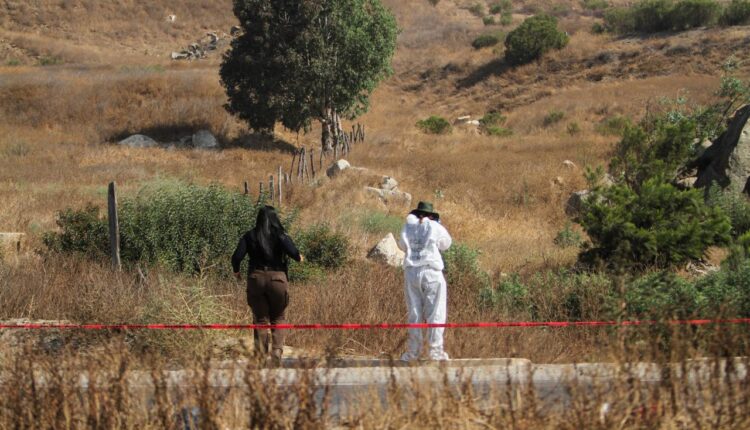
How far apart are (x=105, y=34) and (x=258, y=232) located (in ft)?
207

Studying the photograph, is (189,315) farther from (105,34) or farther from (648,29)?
(105,34)

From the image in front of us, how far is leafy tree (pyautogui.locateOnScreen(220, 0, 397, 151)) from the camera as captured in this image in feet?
112

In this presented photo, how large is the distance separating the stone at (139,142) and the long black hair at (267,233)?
26.3m

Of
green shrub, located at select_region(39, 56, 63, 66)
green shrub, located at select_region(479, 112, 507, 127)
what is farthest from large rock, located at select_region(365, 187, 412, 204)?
green shrub, located at select_region(39, 56, 63, 66)

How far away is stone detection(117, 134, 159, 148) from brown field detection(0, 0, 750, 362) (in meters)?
1.09

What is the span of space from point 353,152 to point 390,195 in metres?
10.0

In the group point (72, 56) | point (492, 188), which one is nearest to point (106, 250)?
point (492, 188)

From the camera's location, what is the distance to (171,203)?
13297 mm

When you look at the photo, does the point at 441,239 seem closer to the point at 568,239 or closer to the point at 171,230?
the point at 171,230

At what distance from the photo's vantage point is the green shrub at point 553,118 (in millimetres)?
38188

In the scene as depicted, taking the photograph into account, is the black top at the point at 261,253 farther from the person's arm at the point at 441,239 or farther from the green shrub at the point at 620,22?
the green shrub at the point at 620,22

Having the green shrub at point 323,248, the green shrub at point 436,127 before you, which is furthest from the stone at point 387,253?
the green shrub at point 436,127

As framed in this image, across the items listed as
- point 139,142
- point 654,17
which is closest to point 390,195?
point 139,142

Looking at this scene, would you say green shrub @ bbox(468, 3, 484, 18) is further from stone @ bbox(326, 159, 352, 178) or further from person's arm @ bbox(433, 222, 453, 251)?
person's arm @ bbox(433, 222, 453, 251)
